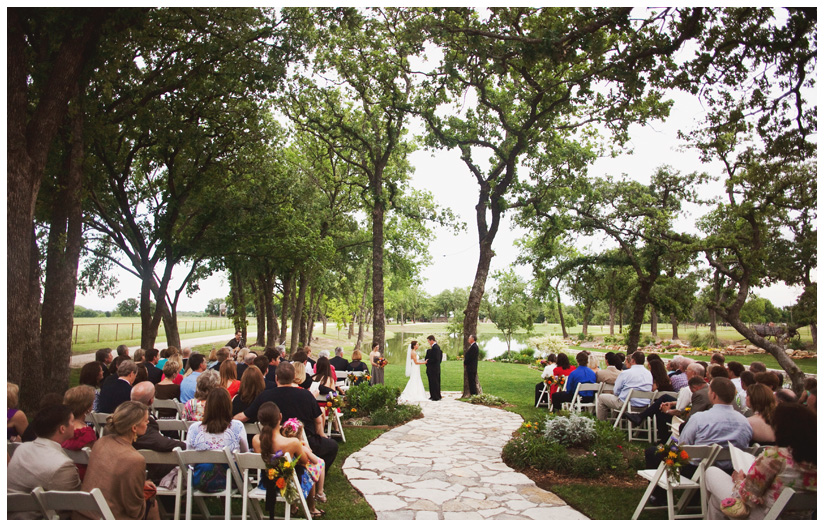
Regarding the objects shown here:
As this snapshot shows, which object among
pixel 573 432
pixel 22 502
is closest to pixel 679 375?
pixel 573 432

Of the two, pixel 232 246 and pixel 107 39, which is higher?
pixel 107 39

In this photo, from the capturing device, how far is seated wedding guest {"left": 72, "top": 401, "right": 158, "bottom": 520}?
3881 millimetres

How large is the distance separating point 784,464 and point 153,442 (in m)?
5.11

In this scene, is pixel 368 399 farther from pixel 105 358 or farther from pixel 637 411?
pixel 637 411

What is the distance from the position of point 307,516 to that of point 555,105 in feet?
35.8

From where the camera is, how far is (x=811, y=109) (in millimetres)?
8719

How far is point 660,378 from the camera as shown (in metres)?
9.21

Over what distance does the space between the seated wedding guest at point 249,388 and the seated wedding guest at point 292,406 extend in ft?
0.97

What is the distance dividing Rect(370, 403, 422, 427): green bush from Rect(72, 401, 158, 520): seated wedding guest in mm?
6241

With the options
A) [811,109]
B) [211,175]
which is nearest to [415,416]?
[811,109]

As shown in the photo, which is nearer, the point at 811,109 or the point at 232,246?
the point at 811,109

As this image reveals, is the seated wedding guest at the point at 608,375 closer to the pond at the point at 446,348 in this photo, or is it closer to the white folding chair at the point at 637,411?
the white folding chair at the point at 637,411
